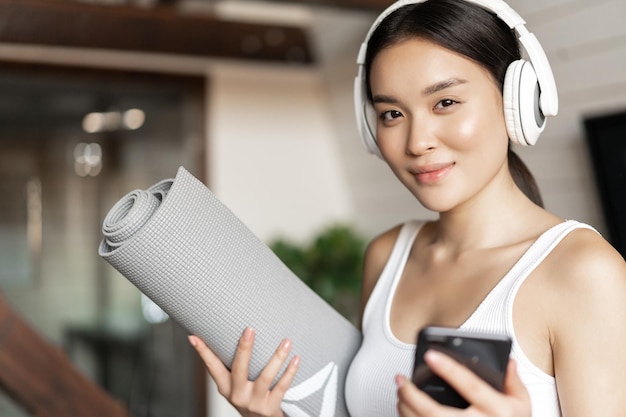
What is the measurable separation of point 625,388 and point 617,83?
5.03ft

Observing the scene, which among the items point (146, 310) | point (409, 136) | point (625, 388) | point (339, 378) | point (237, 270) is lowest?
point (146, 310)

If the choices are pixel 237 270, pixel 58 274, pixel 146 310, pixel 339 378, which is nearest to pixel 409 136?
pixel 237 270

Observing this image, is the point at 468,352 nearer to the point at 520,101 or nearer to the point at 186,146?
the point at 520,101

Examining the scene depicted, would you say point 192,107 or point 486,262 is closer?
point 486,262

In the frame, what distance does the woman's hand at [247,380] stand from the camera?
1.26 m

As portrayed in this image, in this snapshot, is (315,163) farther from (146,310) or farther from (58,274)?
(58,274)

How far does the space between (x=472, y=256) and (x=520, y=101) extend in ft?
0.89

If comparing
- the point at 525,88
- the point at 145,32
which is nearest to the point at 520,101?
the point at 525,88

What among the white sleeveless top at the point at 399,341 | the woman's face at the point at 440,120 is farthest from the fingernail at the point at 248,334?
the woman's face at the point at 440,120

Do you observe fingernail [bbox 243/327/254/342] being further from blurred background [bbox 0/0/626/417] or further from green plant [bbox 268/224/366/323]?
green plant [bbox 268/224/366/323]

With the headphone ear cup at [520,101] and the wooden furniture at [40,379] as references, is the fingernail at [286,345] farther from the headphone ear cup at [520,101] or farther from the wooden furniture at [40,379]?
the wooden furniture at [40,379]

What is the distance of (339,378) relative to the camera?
1385 millimetres

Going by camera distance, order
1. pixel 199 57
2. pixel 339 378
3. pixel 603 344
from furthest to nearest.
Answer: pixel 199 57, pixel 339 378, pixel 603 344

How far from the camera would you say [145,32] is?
10.7ft
